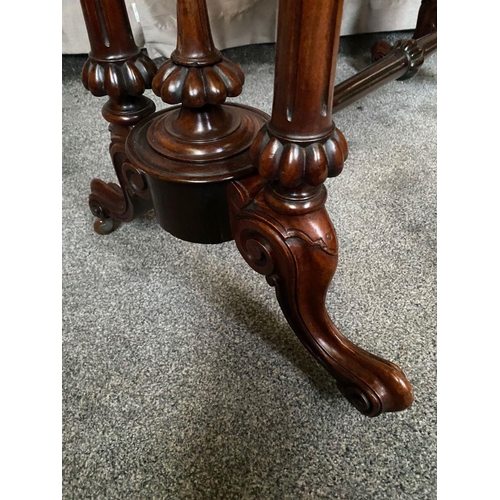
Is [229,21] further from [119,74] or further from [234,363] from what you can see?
[234,363]

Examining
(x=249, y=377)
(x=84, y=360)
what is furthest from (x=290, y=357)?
(x=84, y=360)

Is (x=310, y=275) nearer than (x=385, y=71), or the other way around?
(x=310, y=275)

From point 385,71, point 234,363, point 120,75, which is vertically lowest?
point 234,363

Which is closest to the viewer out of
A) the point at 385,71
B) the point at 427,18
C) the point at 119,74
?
the point at 119,74

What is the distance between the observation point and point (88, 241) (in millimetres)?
829

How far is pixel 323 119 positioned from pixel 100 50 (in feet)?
1.17

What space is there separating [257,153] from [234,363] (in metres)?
0.31

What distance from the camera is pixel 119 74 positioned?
603 millimetres

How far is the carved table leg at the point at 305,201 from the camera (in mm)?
354

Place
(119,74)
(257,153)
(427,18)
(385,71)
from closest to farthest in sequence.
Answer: (257,153)
(119,74)
(385,71)
(427,18)

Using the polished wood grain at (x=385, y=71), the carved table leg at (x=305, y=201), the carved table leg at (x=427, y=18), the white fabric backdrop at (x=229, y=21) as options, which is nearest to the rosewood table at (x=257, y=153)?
the carved table leg at (x=305, y=201)

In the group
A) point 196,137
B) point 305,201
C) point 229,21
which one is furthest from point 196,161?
point 229,21

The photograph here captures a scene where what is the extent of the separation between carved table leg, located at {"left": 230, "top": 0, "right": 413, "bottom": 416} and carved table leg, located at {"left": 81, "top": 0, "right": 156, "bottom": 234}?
0.23 meters

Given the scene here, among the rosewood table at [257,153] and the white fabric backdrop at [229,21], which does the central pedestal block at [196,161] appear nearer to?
the rosewood table at [257,153]
